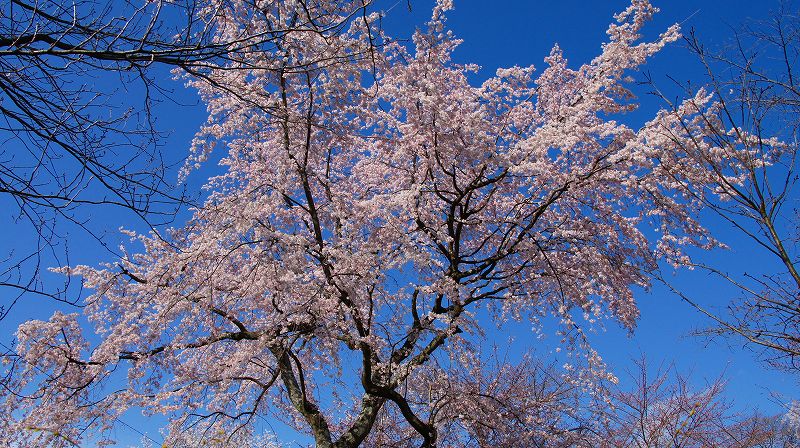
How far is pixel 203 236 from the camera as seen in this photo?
8.60 m

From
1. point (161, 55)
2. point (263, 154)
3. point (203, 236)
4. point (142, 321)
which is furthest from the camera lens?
point (263, 154)

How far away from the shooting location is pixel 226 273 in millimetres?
9742

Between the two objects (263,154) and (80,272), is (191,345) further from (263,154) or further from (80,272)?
(263,154)

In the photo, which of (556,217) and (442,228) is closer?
(442,228)

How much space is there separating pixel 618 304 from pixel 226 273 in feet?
22.4

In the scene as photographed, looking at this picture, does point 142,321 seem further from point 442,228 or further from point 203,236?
point 442,228

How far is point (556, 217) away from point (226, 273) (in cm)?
577

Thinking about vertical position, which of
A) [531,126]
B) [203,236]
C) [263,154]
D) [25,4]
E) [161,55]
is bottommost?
[161,55]

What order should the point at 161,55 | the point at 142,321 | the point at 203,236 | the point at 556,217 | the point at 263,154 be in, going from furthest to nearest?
the point at 263,154, the point at 556,217, the point at 142,321, the point at 203,236, the point at 161,55

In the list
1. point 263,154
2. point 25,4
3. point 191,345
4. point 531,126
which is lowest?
point 25,4

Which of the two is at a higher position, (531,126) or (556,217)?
(531,126)

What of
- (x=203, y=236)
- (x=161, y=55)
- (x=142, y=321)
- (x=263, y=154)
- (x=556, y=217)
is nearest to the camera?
(x=161, y=55)

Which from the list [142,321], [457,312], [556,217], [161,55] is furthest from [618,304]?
[161,55]

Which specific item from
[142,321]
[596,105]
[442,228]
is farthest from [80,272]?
[596,105]
